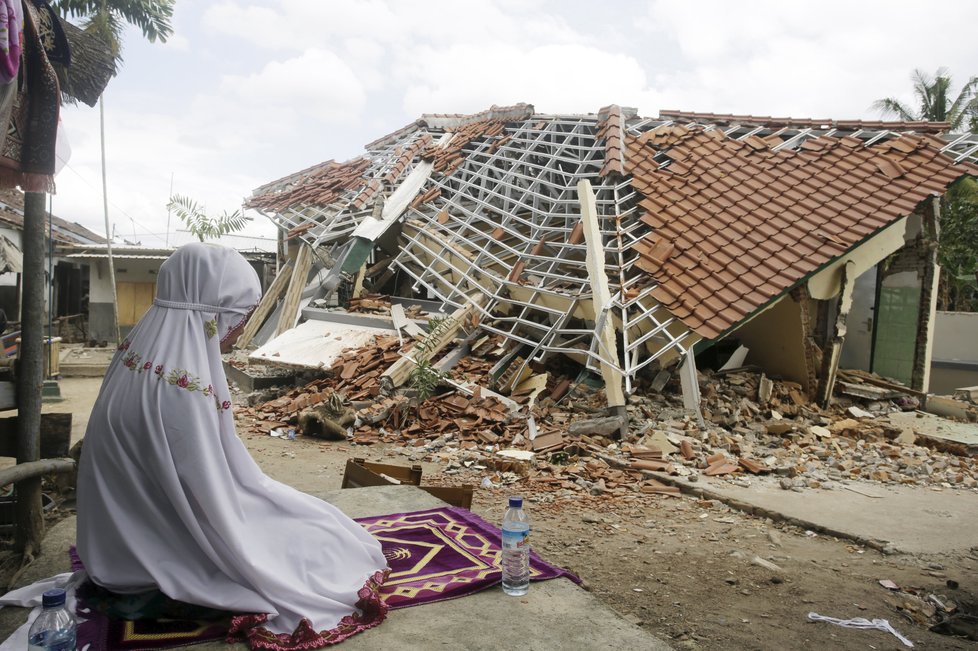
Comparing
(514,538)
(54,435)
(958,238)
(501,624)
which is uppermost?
(958,238)

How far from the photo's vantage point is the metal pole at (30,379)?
12.2 ft

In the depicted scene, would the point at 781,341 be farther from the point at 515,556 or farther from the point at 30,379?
the point at 30,379

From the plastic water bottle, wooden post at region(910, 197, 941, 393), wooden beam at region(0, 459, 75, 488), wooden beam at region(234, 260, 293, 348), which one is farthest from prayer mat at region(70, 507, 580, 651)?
wooden beam at region(234, 260, 293, 348)

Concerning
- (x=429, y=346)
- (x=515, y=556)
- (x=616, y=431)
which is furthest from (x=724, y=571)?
(x=429, y=346)

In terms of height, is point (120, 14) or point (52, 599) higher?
point (120, 14)

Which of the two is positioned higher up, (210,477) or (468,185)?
(468,185)

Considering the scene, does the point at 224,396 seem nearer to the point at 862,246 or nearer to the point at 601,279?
the point at 601,279

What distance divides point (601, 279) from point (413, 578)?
599cm

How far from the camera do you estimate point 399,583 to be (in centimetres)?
321

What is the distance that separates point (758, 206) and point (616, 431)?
431 cm

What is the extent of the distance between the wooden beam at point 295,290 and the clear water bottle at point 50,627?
987 cm

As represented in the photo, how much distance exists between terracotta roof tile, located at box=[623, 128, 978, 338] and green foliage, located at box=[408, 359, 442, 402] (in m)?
2.96

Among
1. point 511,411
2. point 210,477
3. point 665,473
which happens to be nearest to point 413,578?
point 210,477

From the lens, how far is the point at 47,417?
160 inches
